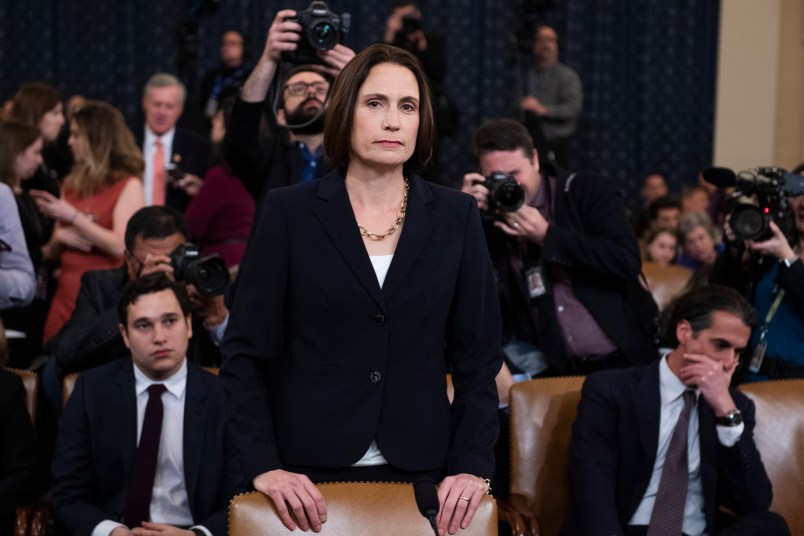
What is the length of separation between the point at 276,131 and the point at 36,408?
1070 millimetres

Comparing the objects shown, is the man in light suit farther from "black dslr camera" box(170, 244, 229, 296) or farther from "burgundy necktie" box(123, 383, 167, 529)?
"burgundy necktie" box(123, 383, 167, 529)

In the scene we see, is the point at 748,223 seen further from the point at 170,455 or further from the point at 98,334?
the point at 98,334

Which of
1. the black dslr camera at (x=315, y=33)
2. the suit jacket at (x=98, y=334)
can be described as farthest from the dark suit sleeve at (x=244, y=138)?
the suit jacket at (x=98, y=334)

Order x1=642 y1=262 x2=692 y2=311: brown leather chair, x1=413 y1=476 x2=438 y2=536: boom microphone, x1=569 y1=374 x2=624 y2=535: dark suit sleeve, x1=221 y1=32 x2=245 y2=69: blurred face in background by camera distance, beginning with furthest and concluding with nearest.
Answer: x1=221 y1=32 x2=245 y2=69: blurred face in background, x1=642 y1=262 x2=692 y2=311: brown leather chair, x1=569 y1=374 x2=624 y2=535: dark suit sleeve, x1=413 y1=476 x2=438 y2=536: boom microphone

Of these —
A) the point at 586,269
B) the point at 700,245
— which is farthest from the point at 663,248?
the point at 586,269

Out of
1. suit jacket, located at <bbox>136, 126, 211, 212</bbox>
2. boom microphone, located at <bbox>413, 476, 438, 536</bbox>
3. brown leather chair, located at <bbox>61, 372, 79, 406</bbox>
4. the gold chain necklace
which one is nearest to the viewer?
boom microphone, located at <bbox>413, 476, 438, 536</bbox>

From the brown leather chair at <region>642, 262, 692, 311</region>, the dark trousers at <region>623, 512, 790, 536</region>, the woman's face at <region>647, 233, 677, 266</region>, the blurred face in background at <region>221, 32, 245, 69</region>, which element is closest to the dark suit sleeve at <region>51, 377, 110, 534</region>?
the dark trousers at <region>623, 512, 790, 536</region>

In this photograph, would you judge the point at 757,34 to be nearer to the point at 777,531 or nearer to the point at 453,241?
the point at 777,531

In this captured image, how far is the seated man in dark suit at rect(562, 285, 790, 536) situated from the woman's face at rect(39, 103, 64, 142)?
3207mm

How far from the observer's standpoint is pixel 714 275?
12.6 ft

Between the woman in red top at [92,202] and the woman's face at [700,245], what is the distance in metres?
2.65

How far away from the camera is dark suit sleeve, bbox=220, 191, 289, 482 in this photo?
2043 millimetres

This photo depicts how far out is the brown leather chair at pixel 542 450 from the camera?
10.7 ft

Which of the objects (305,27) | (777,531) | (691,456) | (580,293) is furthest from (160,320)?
(777,531)
